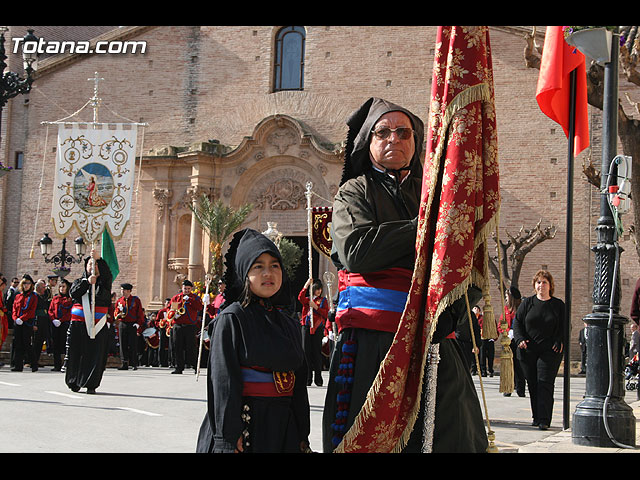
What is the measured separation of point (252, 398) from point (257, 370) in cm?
15

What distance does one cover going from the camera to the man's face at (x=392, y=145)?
4.34 m

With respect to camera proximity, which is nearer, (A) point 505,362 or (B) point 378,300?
(B) point 378,300

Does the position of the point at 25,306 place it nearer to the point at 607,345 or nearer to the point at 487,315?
the point at 607,345

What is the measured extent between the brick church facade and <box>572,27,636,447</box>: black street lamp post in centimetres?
2091

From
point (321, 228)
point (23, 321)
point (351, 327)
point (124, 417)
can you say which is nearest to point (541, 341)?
point (321, 228)

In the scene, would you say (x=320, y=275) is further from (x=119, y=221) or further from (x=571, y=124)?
(x=571, y=124)

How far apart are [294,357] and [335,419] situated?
705 millimetres

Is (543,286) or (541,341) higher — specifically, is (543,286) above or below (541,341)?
above

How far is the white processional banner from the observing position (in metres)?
26.2

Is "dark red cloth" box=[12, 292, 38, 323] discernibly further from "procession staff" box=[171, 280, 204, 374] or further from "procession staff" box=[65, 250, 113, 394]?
"procession staff" box=[65, 250, 113, 394]

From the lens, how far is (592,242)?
30.1 metres

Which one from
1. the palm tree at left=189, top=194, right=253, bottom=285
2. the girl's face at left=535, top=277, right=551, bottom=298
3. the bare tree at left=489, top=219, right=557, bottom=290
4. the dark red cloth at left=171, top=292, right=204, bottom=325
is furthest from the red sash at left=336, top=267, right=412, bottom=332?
the palm tree at left=189, top=194, right=253, bottom=285

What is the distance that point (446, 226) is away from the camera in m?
3.89

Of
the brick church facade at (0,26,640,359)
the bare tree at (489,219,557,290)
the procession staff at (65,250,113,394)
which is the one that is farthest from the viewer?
the brick church facade at (0,26,640,359)
